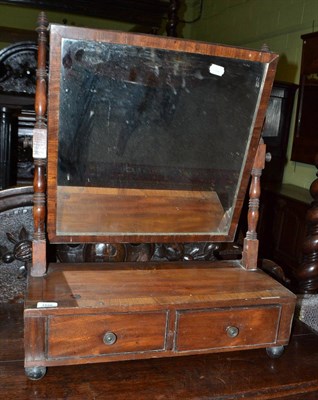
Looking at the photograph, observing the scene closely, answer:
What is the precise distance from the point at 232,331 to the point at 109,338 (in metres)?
0.29

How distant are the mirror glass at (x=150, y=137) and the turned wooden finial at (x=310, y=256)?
0.41 metres

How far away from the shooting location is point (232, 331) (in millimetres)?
1025

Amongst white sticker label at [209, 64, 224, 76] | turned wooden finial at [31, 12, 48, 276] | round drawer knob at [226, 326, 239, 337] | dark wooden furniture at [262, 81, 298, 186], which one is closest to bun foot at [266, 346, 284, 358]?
round drawer knob at [226, 326, 239, 337]

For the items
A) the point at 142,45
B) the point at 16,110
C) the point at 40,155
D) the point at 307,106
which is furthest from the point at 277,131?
the point at 40,155

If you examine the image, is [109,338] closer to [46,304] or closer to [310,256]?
[46,304]

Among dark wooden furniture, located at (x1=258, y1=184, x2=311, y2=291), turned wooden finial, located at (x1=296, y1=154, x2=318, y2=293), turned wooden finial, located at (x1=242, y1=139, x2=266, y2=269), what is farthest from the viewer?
dark wooden furniture, located at (x1=258, y1=184, x2=311, y2=291)

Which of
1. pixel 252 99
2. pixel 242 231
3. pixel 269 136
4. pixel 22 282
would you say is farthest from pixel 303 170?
pixel 22 282

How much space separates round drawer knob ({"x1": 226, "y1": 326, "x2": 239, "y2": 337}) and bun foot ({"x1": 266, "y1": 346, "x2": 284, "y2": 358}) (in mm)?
121

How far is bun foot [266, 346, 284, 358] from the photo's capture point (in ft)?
3.55

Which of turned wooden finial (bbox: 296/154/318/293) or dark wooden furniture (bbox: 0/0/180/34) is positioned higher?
dark wooden furniture (bbox: 0/0/180/34)

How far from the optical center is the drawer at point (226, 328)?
0.99m

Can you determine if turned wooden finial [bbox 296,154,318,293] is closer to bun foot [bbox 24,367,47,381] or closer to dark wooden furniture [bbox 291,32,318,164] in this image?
bun foot [bbox 24,367,47,381]

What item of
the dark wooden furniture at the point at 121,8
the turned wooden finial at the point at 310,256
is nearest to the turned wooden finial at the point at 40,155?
the turned wooden finial at the point at 310,256

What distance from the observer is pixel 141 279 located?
108 cm
